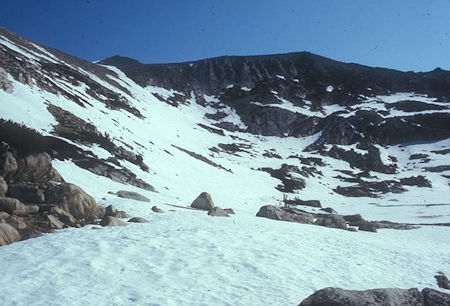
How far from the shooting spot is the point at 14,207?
14.8 metres

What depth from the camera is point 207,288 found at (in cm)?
958

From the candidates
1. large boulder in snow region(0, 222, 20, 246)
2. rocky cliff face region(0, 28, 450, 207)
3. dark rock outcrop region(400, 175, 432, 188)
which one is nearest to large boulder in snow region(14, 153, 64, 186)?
large boulder in snow region(0, 222, 20, 246)

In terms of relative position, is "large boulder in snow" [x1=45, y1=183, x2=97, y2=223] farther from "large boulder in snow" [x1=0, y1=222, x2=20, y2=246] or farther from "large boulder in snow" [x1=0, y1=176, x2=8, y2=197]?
"large boulder in snow" [x1=0, y1=222, x2=20, y2=246]

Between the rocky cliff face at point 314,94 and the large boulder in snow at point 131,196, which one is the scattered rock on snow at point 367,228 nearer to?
the large boulder in snow at point 131,196

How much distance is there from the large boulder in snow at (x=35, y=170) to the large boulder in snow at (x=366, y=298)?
16.0 m

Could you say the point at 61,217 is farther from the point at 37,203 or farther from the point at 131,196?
the point at 131,196

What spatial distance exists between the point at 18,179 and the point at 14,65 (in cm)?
3378

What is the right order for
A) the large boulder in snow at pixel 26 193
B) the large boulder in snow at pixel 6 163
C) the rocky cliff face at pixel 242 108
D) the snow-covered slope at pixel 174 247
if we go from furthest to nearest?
the rocky cliff face at pixel 242 108, the large boulder in snow at pixel 6 163, the large boulder in snow at pixel 26 193, the snow-covered slope at pixel 174 247

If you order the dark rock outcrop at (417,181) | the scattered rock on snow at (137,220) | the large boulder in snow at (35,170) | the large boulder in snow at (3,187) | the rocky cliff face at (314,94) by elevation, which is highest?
the rocky cliff face at (314,94)

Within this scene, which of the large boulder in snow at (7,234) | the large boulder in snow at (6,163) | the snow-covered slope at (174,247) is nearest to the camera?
the snow-covered slope at (174,247)

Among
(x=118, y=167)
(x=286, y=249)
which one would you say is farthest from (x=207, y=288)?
(x=118, y=167)

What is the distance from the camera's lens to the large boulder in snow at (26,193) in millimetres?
16328

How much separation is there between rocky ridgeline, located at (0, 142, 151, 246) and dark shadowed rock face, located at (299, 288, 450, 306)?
35.6 feet

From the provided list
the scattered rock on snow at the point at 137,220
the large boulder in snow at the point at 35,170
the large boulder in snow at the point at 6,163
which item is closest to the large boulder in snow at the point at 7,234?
the large boulder in snow at the point at 6,163
